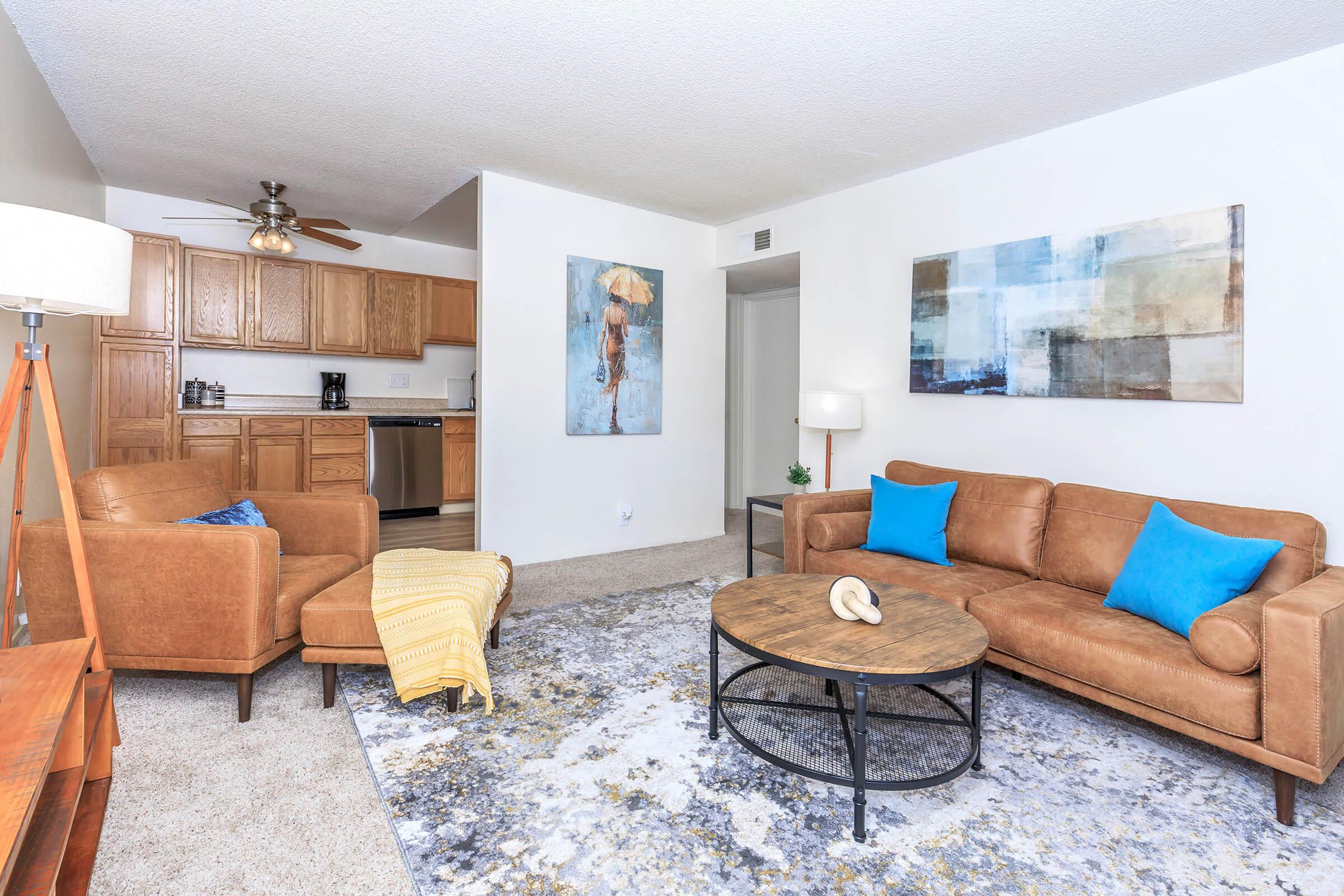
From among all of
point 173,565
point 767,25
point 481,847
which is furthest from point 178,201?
point 481,847

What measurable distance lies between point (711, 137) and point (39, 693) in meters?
3.46

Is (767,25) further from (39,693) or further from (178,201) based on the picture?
(178,201)

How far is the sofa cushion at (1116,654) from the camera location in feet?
6.27

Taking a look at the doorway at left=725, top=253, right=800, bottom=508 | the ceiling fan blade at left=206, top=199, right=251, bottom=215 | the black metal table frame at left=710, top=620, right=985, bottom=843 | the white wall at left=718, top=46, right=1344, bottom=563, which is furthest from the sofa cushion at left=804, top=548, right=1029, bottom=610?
the ceiling fan blade at left=206, top=199, right=251, bottom=215

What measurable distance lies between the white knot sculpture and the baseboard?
2.74m

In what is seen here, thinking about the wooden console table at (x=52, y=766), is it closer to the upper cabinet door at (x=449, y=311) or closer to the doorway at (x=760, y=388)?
the upper cabinet door at (x=449, y=311)

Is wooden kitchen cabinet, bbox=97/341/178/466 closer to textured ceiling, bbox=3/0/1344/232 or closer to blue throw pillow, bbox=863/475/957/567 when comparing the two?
textured ceiling, bbox=3/0/1344/232

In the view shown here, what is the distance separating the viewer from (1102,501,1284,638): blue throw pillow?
2.14 meters

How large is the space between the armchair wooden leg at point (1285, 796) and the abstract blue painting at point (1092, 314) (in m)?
1.65

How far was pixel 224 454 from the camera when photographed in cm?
514

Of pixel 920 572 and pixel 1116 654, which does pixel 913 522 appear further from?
pixel 1116 654

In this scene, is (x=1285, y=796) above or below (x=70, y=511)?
below

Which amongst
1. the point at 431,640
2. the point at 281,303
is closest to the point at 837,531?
the point at 431,640

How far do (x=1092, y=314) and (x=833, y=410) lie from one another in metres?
1.45
